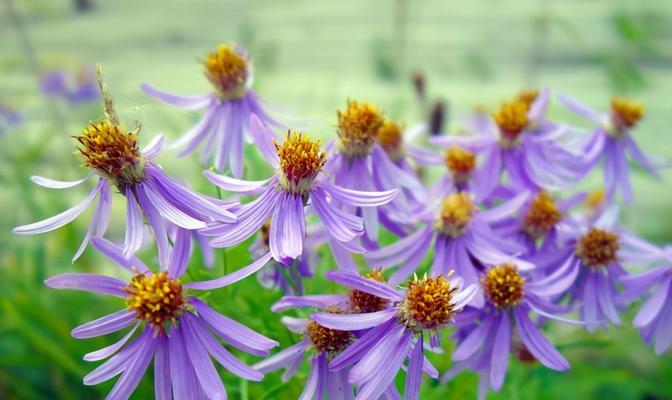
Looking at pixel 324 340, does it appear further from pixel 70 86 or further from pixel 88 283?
pixel 70 86

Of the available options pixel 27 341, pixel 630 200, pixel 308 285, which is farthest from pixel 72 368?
pixel 630 200

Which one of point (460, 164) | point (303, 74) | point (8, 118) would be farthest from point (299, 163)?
point (303, 74)

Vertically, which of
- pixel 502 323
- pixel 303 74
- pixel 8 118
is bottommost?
pixel 502 323

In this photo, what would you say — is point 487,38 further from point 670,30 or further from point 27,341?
point 27,341

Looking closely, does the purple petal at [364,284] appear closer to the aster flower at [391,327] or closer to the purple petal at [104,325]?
the aster flower at [391,327]

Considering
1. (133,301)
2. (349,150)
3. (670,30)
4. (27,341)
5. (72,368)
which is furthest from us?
(670,30)

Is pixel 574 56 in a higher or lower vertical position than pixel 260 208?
higher
